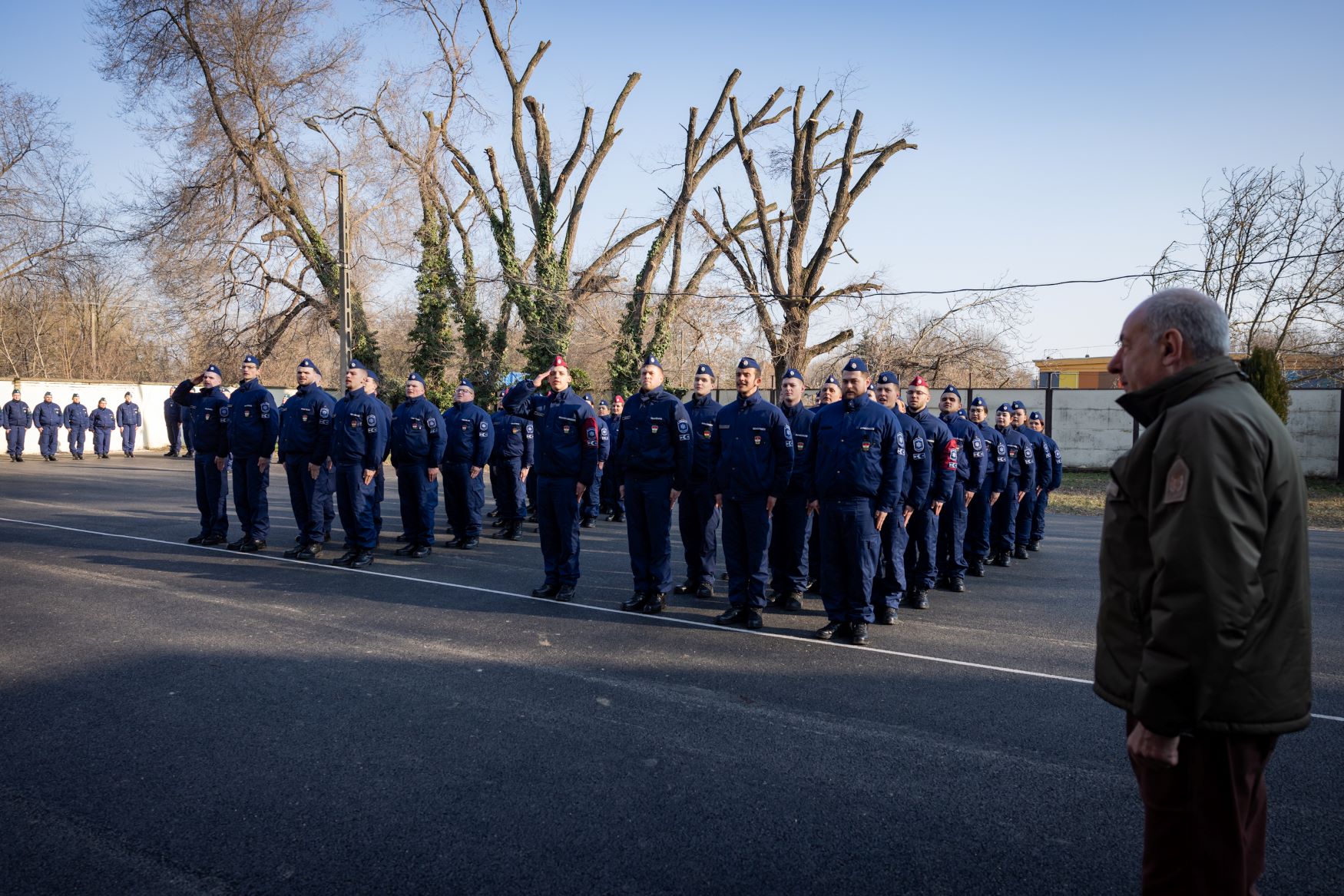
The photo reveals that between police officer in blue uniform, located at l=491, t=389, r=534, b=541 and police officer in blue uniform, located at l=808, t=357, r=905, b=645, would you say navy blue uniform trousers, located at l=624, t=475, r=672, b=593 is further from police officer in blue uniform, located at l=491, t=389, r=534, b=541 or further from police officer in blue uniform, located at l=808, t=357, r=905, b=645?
police officer in blue uniform, located at l=491, t=389, r=534, b=541

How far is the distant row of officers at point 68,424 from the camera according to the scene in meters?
26.6

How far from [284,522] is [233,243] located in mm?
18658

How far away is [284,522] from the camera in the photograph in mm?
13398

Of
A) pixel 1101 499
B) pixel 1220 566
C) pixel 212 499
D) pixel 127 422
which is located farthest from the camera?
pixel 127 422

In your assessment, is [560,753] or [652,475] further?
[652,475]

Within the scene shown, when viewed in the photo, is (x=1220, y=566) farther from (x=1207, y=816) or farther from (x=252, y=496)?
Result: (x=252, y=496)

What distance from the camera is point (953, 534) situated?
31.3 ft

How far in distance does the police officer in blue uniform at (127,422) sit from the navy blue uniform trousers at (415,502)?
24436mm

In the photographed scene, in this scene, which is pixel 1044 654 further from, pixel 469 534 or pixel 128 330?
pixel 128 330

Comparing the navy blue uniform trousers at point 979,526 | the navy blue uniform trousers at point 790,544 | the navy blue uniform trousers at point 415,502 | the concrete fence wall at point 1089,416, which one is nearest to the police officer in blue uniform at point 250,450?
the navy blue uniform trousers at point 415,502

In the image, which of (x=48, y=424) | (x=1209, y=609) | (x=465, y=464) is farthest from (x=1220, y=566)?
(x=48, y=424)

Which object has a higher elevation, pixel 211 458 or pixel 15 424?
Result: pixel 15 424

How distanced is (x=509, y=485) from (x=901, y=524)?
21.5ft

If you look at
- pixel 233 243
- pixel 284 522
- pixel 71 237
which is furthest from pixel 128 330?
pixel 284 522
